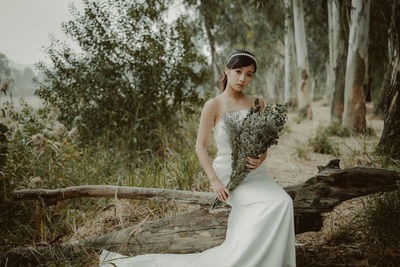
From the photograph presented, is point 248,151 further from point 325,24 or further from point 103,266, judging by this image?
point 325,24

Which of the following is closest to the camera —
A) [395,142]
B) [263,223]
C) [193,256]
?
[263,223]

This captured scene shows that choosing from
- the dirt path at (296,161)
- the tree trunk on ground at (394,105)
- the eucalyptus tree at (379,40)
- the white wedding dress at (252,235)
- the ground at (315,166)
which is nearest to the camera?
the white wedding dress at (252,235)

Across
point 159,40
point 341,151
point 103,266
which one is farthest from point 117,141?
point 341,151

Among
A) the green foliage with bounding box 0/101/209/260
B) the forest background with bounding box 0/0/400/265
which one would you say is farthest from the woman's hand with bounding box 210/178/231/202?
the green foliage with bounding box 0/101/209/260

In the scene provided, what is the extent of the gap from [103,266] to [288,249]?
155 centimetres

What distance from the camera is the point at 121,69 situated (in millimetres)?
5957

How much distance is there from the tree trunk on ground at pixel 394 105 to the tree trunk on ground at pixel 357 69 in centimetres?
254

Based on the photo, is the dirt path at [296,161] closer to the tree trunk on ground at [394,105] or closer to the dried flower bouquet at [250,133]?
the tree trunk on ground at [394,105]

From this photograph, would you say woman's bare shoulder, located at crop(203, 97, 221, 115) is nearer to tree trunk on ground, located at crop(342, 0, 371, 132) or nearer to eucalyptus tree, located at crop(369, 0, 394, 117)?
tree trunk on ground, located at crop(342, 0, 371, 132)

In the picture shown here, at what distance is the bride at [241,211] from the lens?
210 cm

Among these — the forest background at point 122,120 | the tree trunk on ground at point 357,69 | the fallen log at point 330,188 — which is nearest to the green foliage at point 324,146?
the forest background at point 122,120

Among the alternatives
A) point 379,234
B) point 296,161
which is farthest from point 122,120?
point 379,234

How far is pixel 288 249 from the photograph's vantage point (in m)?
2.14

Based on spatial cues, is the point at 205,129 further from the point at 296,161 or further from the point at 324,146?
the point at 324,146
